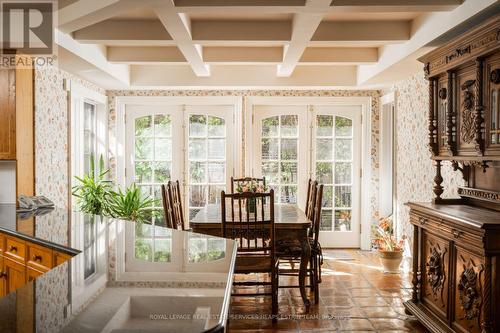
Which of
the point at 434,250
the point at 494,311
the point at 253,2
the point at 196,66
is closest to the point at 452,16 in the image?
the point at 253,2

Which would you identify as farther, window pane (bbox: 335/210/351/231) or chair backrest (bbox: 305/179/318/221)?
window pane (bbox: 335/210/351/231)

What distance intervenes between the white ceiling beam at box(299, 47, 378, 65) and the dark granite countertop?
9.67 ft

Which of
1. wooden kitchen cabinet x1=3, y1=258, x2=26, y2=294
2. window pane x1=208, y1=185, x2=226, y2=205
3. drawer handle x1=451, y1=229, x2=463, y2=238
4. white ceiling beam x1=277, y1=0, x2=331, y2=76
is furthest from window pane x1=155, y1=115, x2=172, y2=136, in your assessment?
drawer handle x1=451, y1=229, x2=463, y2=238

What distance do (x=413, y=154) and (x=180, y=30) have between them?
3.08 meters

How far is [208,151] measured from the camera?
683 centimetres

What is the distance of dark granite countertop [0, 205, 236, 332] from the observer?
1.35m

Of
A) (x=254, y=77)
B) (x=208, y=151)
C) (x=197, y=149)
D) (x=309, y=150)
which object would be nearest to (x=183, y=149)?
(x=197, y=149)

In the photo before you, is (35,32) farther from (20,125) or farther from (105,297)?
(105,297)

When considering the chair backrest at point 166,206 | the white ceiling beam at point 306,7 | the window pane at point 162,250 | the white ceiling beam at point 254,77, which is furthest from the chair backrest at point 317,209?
the white ceiling beam at point 254,77

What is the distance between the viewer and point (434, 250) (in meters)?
3.54

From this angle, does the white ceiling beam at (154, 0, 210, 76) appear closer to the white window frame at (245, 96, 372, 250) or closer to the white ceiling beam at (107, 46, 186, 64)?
the white ceiling beam at (107, 46, 186, 64)

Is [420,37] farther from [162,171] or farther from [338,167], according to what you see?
[162,171]

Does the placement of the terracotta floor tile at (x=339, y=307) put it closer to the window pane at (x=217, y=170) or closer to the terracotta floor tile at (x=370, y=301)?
the terracotta floor tile at (x=370, y=301)

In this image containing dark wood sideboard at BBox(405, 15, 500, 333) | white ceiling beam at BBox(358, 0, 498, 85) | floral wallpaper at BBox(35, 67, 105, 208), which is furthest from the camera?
floral wallpaper at BBox(35, 67, 105, 208)
